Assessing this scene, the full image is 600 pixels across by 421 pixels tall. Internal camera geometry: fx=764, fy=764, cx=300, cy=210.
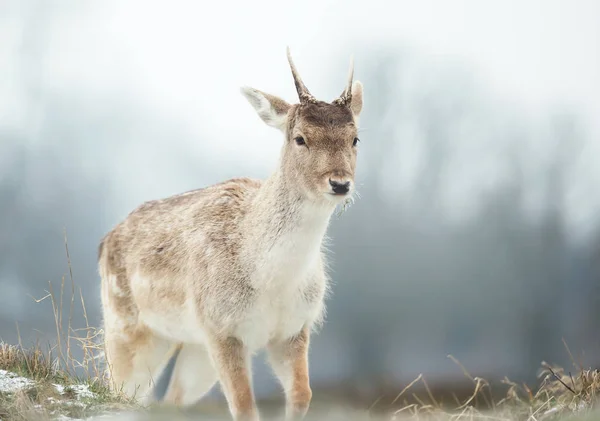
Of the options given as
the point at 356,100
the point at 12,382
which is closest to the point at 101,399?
the point at 12,382

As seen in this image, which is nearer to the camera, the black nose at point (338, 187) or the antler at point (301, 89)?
the black nose at point (338, 187)

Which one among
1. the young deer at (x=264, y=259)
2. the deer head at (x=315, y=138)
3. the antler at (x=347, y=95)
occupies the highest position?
the antler at (x=347, y=95)

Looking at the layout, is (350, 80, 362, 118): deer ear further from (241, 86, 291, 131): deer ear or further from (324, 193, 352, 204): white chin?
(324, 193, 352, 204): white chin

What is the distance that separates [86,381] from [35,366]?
1.51 feet

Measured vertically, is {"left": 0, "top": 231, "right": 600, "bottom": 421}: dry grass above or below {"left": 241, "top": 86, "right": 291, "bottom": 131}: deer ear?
below

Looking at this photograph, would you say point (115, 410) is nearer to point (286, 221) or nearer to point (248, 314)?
point (248, 314)

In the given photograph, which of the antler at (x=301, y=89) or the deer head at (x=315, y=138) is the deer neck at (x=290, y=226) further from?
the antler at (x=301, y=89)

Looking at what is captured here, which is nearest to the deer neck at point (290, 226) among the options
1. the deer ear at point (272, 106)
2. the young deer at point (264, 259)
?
the young deer at point (264, 259)

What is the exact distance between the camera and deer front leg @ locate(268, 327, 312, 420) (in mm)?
6711

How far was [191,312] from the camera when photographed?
24.3ft

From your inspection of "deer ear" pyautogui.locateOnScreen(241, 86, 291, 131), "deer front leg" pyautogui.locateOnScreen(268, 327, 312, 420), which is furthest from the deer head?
"deer front leg" pyautogui.locateOnScreen(268, 327, 312, 420)

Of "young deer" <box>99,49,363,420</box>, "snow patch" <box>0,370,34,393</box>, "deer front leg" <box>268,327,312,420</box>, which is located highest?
"young deer" <box>99,49,363,420</box>

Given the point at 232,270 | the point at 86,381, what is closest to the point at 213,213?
the point at 232,270

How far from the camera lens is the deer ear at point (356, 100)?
7.39 meters
